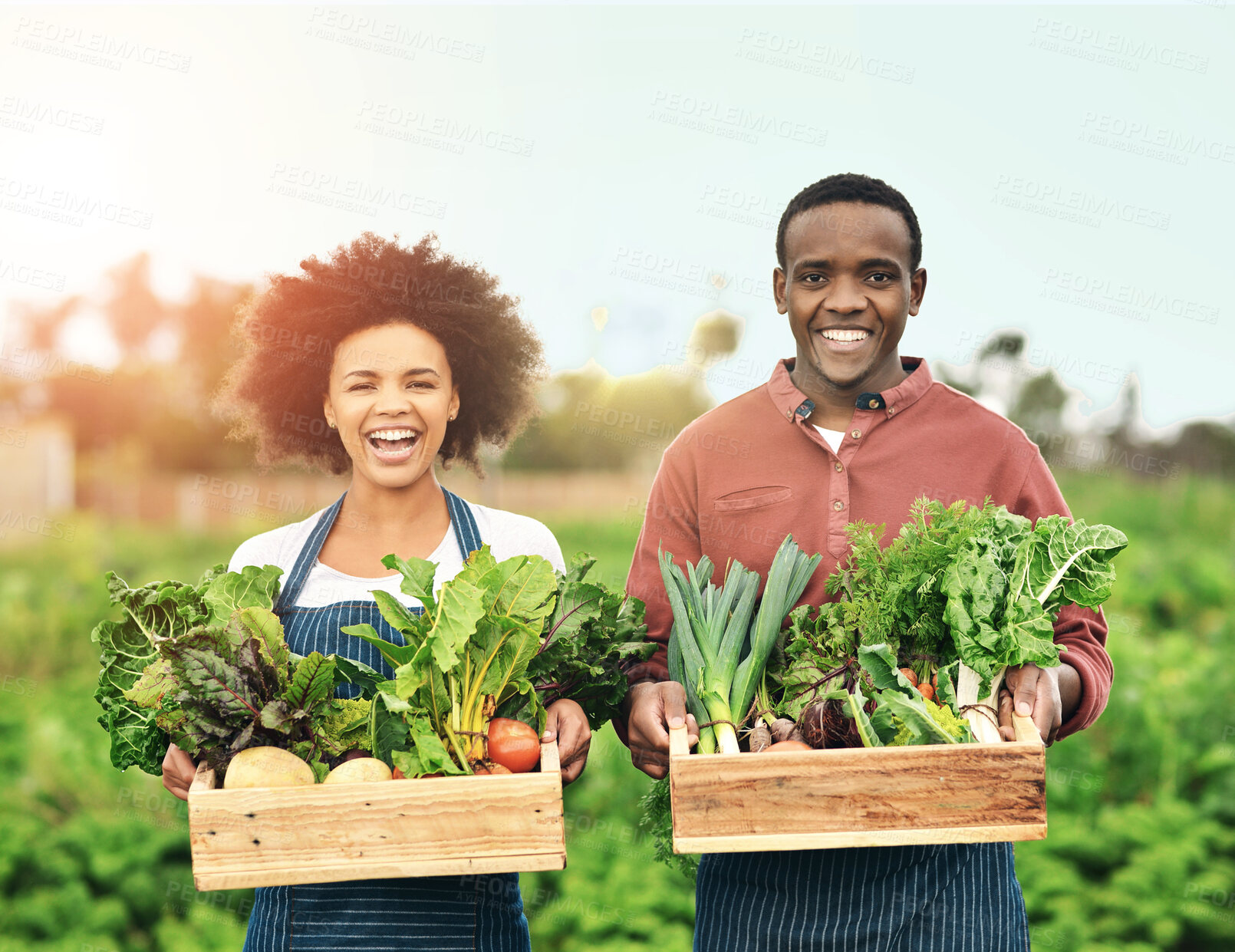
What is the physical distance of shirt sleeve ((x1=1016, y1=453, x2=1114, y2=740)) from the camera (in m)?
2.73

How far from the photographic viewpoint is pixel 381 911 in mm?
2719

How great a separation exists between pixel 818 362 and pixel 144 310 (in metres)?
9.95

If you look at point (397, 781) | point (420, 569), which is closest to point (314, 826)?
point (397, 781)

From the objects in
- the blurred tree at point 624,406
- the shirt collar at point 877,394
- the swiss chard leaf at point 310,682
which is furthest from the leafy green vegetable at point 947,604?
the blurred tree at point 624,406

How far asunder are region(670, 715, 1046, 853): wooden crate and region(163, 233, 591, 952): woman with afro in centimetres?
43

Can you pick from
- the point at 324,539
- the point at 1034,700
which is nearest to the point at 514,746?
the point at 324,539

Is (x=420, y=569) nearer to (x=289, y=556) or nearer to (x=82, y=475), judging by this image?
(x=289, y=556)

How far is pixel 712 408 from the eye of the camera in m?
3.37

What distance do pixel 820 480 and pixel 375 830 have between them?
1.54 m

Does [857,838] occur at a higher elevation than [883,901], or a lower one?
higher

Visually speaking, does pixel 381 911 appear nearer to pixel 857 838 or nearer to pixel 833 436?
pixel 857 838

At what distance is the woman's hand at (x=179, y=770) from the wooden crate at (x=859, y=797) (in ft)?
3.98

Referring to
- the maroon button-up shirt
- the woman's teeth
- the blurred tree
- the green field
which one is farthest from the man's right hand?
the blurred tree

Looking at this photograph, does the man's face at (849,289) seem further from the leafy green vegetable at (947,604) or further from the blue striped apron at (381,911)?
the blue striped apron at (381,911)
